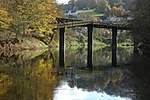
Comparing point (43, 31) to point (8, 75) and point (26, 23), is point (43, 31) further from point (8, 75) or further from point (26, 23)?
point (8, 75)

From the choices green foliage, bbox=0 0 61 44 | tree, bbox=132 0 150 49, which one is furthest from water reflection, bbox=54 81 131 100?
green foliage, bbox=0 0 61 44

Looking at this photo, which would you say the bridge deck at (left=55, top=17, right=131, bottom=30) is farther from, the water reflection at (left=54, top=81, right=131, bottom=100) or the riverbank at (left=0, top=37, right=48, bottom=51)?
the water reflection at (left=54, top=81, right=131, bottom=100)

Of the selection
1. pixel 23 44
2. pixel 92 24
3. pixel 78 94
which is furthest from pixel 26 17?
pixel 78 94

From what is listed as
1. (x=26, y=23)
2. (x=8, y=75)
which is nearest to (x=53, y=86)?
(x=8, y=75)

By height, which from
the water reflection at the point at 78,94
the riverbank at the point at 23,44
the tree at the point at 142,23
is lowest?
the water reflection at the point at 78,94

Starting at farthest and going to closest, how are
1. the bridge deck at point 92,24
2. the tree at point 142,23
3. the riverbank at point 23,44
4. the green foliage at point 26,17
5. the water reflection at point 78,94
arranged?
the bridge deck at point 92,24 < the green foliage at point 26,17 < the riverbank at point 23,44 < the tree at point 142,23 < the water reflection at point 78,94

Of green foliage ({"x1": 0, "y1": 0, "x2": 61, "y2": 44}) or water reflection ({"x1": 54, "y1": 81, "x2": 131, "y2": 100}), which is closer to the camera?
water reflection ({"x1": 54, "y1": 81, "x2": 131, "y2": 100})

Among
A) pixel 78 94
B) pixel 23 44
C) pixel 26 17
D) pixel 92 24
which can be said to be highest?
pixel 26 17

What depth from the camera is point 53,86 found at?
3038 centimetres

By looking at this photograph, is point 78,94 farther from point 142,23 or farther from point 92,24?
point 92,24

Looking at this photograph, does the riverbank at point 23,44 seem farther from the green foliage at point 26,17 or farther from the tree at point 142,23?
the tree at point 142,23

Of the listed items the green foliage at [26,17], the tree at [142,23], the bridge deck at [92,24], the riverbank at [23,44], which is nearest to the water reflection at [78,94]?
the tree at [142,23]

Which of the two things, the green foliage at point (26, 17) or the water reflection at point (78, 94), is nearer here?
the water reflection at point (78, 94)

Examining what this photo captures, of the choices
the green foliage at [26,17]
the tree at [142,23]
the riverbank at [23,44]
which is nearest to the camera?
the tree at [142,23]
